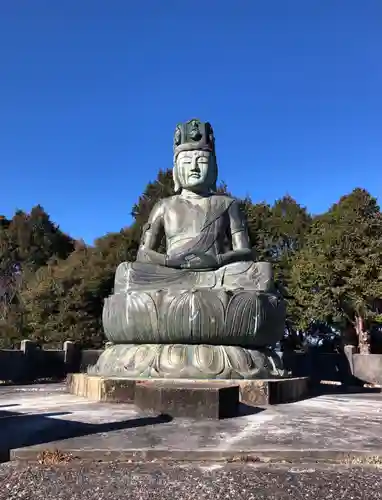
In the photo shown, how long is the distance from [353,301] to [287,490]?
15491 millimetres

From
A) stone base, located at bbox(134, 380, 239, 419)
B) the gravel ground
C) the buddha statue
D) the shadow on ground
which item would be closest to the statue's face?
the buddha statue

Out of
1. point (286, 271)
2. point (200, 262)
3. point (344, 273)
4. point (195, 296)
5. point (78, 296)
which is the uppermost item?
point (286, 271)

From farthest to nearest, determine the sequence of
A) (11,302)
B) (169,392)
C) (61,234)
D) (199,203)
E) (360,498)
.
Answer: (61,234) < (11,302) < (199,203) < (169,392) < (360,498)

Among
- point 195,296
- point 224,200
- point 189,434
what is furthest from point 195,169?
point 189,434

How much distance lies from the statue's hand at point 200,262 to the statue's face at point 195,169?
1583mm

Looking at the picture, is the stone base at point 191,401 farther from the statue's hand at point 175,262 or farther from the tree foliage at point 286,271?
the tree foliage at point 286,271

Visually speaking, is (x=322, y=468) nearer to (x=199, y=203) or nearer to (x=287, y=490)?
(x=287, y=490)

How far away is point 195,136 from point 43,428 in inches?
243

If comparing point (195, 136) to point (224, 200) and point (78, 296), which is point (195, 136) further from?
point (78, 296)

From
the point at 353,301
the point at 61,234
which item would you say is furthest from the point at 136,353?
the point at 61,234

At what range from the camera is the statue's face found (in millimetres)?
9422

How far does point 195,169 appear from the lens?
30.9ft

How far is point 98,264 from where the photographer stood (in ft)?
67.4

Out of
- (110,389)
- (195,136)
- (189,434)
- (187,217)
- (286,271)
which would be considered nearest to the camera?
(189,434)
